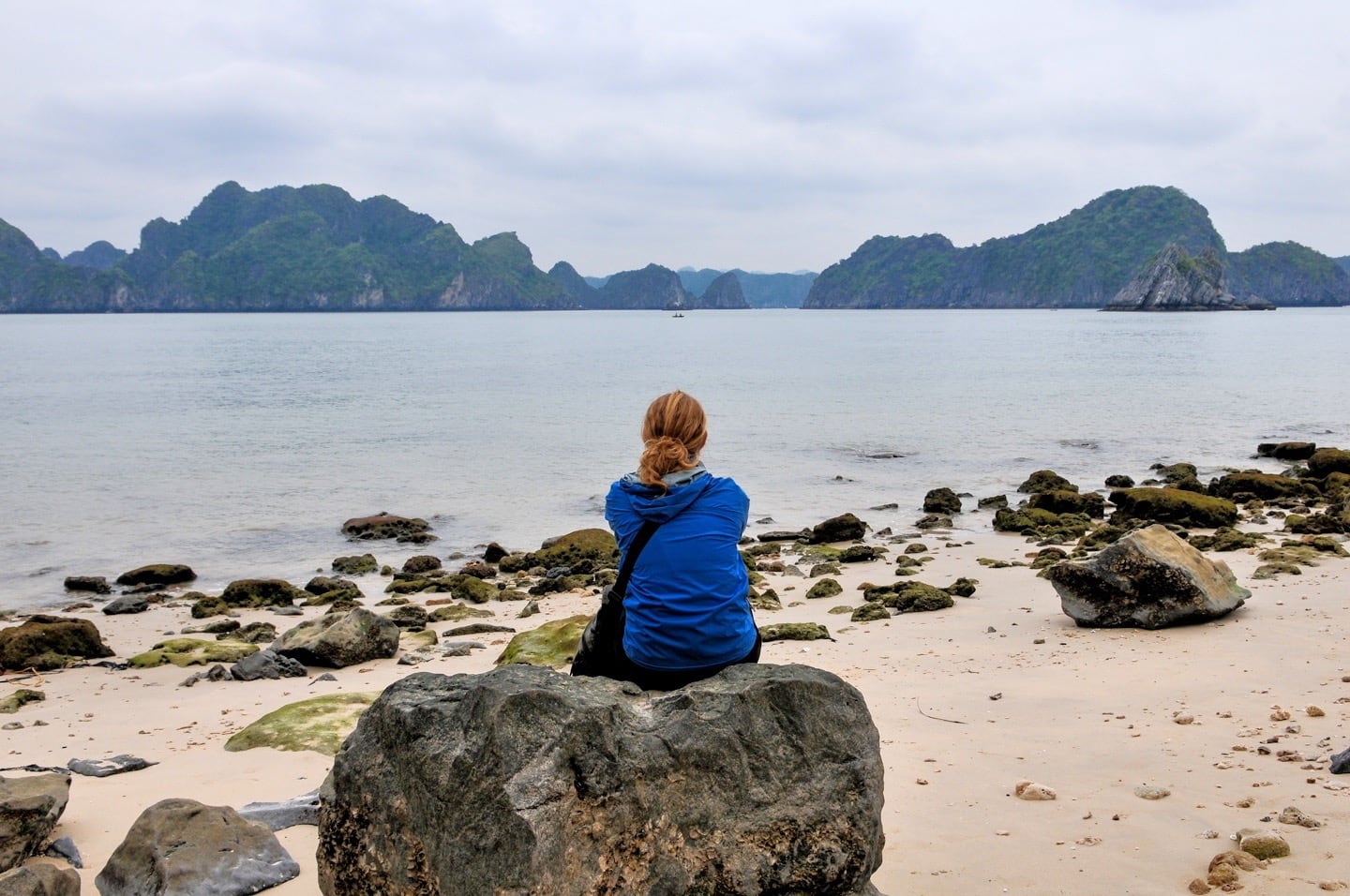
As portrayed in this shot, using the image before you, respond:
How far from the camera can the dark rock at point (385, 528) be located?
2086cm

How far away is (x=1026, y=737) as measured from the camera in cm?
738

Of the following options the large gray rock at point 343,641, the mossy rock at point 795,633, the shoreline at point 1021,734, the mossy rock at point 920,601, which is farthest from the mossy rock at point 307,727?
the mossy rock at point 920,601

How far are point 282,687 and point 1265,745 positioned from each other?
8.02 metres

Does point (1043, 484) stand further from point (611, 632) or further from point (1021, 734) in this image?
point (611, 632)

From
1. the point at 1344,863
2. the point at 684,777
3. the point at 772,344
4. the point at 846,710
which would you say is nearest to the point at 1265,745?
the point at 1344,863

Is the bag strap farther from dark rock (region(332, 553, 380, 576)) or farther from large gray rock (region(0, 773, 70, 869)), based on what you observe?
dark rock (region(332, 553, 380, 576))

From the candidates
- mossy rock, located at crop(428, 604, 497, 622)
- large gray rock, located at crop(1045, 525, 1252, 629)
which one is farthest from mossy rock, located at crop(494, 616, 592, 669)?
large gray rock, located at crop(1045, 525, 1252, 629)

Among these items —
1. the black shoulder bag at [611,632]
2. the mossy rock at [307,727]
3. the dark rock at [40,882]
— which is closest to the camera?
the dark rock at [40,882]

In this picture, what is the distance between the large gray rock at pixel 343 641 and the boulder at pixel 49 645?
2.51m

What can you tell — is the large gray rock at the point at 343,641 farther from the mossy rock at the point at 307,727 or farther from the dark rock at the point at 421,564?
the dark rock at the point at 421,564

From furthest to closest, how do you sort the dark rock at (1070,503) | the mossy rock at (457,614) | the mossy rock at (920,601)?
the dark rock at (1070,503), the mossy rock at (457,614), the mossy rock at (920,601)

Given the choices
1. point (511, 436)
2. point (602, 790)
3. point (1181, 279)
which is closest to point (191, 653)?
point (602, 790)

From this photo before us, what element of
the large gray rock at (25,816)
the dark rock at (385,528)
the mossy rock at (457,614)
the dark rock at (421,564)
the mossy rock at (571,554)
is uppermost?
the large gray rock at (25,816)

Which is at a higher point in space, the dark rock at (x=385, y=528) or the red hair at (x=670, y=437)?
the red hair at (x=670, y=437)
